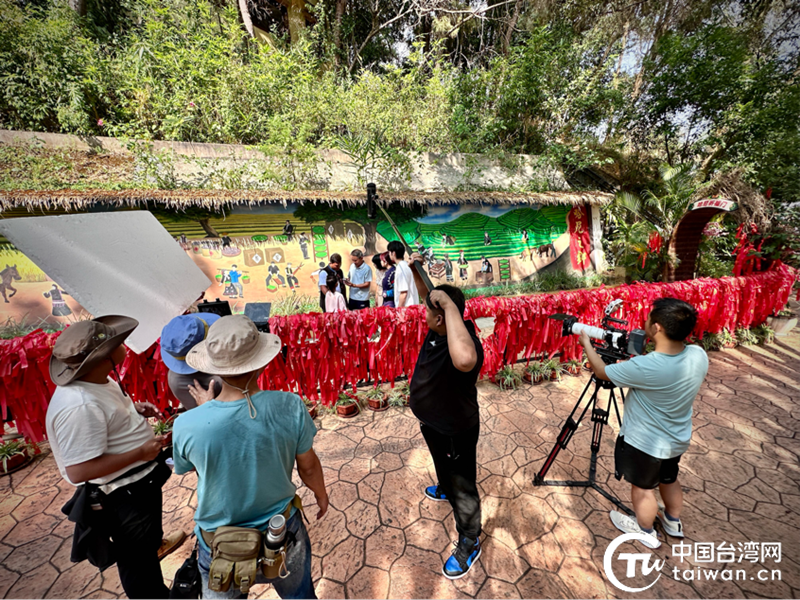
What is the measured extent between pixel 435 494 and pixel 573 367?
325 cm

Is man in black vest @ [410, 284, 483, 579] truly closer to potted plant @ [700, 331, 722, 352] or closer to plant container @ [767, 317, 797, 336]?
potted plant @ [700, 331, 722, 352]

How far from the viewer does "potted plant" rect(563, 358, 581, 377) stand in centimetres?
483

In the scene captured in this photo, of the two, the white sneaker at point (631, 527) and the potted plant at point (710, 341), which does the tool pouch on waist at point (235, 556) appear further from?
the potted plant at point (710, 341)

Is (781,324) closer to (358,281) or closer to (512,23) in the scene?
(358,281)

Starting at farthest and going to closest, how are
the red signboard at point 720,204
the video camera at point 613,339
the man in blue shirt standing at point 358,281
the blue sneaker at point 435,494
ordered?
the man in blue shirt standing at point 358,281 → the red signboard at point 720,204 → the blue sneaker at point 435,494 → the video camera at point 613,339

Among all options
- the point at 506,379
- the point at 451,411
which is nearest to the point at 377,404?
the point at 506,379

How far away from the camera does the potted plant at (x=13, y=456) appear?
10.2 feet

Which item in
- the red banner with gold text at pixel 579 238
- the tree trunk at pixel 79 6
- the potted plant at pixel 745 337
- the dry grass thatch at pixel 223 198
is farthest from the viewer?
the red banner with gold text at pixel 579 238

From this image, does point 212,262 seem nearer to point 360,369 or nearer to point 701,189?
point 360,369

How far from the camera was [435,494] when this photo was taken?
9.00 ft

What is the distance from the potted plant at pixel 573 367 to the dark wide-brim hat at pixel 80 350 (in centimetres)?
537

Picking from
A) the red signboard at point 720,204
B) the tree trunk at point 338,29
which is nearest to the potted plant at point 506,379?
the red signboard at point 720,204

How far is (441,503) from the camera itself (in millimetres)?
2707

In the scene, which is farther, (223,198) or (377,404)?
(223,198)
